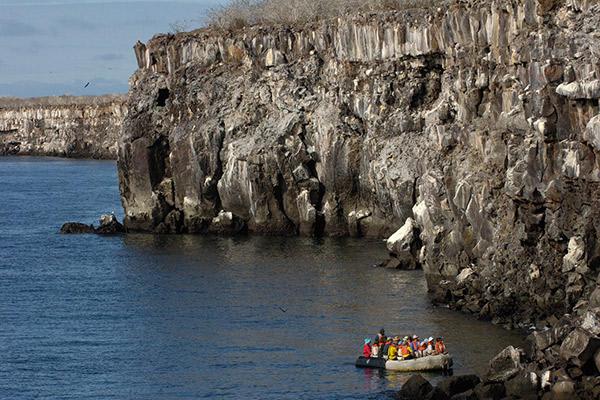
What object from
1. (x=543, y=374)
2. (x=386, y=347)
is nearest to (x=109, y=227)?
(x=386, y=347)

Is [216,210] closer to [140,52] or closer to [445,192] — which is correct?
[140,52]

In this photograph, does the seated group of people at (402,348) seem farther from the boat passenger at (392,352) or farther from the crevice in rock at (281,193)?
the crevice in rock at (281,193)

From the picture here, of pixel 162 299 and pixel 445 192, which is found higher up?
pixel 445 192

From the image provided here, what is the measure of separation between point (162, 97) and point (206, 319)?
50605 millimetres

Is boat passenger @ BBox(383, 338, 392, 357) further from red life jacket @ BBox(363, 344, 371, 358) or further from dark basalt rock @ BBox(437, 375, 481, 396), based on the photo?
dark basalt rock @ BBox(437, 375, 481, 396)

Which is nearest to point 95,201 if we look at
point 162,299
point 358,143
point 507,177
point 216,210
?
point 216,210

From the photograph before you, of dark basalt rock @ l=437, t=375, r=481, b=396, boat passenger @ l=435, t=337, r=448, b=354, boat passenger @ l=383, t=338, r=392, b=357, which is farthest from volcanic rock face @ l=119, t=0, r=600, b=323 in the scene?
dark basalt rock @ l=437, t=375, r=481, b=396

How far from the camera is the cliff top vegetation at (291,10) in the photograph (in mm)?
111188

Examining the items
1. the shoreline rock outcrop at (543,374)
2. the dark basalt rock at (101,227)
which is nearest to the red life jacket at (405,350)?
the shoreline rock outcrop at (543,374)

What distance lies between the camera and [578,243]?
6538 cm

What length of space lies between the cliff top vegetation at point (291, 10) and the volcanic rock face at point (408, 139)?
2481mm

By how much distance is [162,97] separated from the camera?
402 feet

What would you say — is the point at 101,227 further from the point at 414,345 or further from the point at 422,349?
the point at 422,349

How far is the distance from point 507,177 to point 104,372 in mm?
23020
